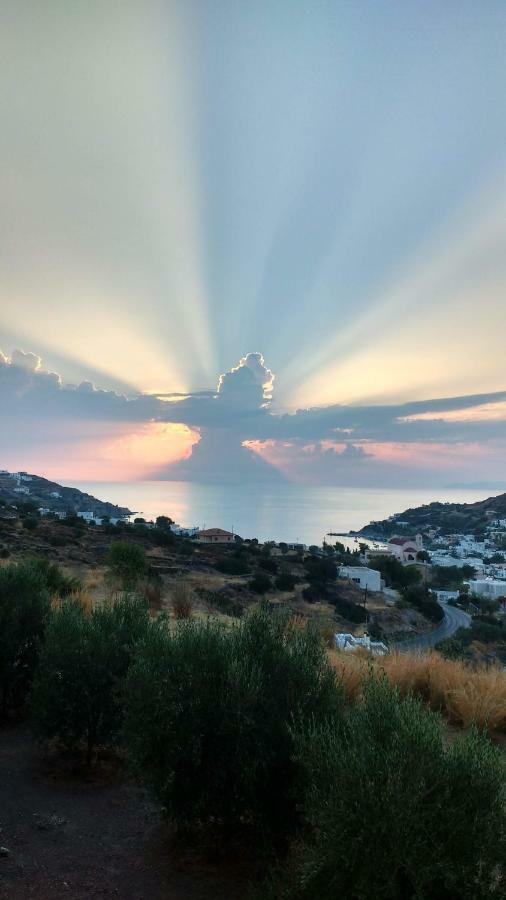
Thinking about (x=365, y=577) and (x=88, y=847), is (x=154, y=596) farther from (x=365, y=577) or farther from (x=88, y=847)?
(x=365, y=577)

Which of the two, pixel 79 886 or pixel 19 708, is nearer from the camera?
pixel 79 886

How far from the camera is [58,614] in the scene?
7.04 m

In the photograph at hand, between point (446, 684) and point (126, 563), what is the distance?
632 inches

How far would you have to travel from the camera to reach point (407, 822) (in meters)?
2.92

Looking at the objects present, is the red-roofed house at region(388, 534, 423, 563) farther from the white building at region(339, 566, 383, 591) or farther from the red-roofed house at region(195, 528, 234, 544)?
the white building at region(339, 566, 383, 591)

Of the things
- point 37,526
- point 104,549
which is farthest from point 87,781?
point 37,526

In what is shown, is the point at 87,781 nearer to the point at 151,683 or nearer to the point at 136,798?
the point at 136,798

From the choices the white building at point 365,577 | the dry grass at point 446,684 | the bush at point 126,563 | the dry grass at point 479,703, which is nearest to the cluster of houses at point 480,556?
the white building at point 365,577

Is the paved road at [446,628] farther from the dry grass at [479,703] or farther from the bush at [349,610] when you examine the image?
the dry grass at [479,703]

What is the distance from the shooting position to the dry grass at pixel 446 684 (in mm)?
7863

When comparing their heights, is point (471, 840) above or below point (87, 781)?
above

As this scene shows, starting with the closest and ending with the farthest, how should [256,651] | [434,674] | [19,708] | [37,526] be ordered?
[256,651]
[19,708]
[434,674]
[37,526]

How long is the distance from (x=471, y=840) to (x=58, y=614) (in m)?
5.41

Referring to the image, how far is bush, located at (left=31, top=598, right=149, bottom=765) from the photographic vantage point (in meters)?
6.23
